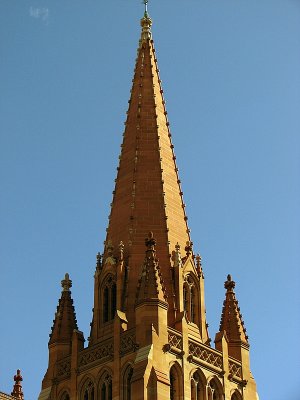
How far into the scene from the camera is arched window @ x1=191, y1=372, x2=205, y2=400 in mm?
59188

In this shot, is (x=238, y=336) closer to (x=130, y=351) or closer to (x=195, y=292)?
(x=195, y=292)

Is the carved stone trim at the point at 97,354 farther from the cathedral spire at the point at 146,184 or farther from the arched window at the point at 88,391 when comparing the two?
the cathedral spire at the point at 146,184

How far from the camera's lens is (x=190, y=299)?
63031mm

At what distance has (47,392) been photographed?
61.6 meters

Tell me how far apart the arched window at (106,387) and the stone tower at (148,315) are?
0.05m

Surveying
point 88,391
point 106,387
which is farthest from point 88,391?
point 106,387

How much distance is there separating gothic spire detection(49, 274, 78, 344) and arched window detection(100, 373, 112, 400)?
13.2ft

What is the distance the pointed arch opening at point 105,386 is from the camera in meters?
58.9

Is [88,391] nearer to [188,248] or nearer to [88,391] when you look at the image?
[88,391]

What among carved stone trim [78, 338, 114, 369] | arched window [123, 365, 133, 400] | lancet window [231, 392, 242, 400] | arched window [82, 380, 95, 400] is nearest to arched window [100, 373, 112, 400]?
arched window [82, 380, 95, 400]

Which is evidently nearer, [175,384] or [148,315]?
[175,384]

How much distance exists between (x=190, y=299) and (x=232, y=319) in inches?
119

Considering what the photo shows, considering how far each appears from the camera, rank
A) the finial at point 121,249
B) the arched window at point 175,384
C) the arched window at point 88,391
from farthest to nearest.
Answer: the finial at point 121,249 → the arched window at point 88,391 → the arched window at point 175,384

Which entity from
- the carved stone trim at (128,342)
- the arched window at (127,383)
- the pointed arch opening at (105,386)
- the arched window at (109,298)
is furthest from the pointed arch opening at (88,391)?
the arched window at (109,298)
